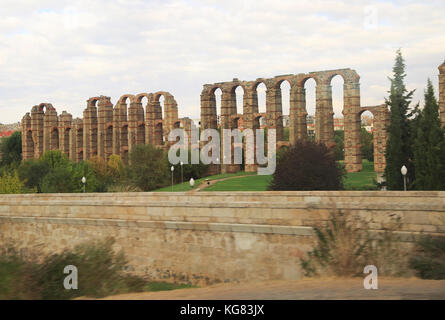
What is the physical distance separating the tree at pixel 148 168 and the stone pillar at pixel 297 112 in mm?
14610

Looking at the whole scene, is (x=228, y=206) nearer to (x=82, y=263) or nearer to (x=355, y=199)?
(x=355, y=199)

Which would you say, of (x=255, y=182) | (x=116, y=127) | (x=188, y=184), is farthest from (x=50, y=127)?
(x=255, y=182)

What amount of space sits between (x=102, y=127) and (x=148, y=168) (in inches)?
823

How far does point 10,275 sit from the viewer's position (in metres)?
10.7

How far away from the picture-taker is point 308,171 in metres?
35.5

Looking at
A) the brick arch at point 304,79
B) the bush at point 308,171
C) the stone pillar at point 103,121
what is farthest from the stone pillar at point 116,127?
the bush at point 308,171

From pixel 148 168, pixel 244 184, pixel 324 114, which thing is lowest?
pixel 244 184

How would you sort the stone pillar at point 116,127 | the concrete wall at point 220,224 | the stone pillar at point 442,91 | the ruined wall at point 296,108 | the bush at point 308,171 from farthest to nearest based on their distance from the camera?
the stone pillar at point 116,127 < the ruined wall at point 296,108 < the stone pillar at point 442,91 < the bush at point 308,171 < the concrete wall at point 220,224

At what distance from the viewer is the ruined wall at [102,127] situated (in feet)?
230

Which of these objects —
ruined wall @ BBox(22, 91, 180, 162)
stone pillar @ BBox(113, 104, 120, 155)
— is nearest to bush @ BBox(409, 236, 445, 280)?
ruined wall @ BBox(22, 91, 180, 162)

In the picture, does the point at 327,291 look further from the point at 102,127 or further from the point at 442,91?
the point at 102,127

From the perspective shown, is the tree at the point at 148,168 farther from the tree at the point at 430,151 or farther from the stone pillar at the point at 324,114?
the tree at the point at 430,151

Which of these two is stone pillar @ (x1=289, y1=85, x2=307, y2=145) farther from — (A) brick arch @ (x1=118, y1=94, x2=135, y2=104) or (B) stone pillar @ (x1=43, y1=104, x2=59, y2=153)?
(B) stone pillar @ (x1=43, y1=104, x2=59, y2=153)
